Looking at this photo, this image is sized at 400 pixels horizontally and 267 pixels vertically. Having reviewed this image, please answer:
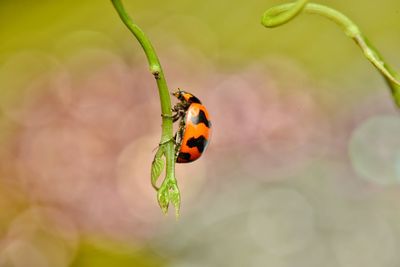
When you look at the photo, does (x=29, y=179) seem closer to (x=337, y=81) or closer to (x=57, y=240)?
(x=57, y=240)

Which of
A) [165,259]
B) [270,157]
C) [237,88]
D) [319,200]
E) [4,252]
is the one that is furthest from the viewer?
[237,88]

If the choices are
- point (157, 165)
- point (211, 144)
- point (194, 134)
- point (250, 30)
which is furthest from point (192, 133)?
point (250, 30)

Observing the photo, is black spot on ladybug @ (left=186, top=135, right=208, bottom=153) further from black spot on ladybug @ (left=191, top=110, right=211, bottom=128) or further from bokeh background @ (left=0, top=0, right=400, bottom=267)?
bokeh background @ (left=0, top=0, right=400, bottom=267)

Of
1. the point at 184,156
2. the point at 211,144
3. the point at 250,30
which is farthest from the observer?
the point at 250,30

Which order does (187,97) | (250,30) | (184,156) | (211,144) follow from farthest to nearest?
(250,30), (211,144), (187,97), (184,156)

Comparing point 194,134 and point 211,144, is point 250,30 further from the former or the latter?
point 194,134

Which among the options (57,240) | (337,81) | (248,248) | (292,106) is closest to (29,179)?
(57,240)

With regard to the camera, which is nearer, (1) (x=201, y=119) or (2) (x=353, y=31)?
(2) (x=353, y=31)
